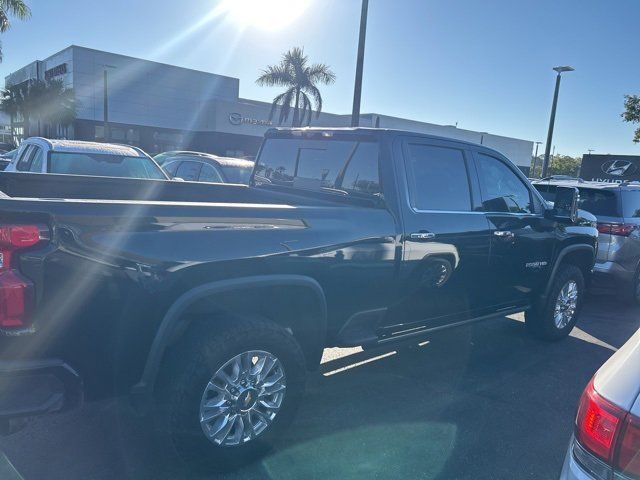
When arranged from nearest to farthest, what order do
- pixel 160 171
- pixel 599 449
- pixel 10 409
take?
pixel 599 449 → pixel 10 409 → pixel 160 171

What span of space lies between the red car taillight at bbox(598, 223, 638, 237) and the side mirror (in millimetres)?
2595

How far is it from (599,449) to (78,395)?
2149 millimetres

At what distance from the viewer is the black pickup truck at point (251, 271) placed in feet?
7.74

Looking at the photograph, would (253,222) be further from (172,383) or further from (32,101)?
(32,101)

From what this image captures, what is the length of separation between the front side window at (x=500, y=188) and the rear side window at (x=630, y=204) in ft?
10.1

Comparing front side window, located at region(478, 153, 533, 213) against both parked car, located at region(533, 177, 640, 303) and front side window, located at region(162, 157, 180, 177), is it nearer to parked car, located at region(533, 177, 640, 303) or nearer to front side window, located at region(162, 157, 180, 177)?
parked car, located at region(533, 177, 640, 303)

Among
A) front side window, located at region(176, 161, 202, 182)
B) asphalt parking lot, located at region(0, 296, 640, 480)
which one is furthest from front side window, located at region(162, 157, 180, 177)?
asphalt parking lot, located at region(0, 296, 640, 480)

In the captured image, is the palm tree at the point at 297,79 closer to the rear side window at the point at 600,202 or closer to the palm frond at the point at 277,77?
the palm frond at the point at 277,77

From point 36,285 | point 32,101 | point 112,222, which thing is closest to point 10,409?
point 36,285

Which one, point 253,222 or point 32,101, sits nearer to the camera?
point 253,222

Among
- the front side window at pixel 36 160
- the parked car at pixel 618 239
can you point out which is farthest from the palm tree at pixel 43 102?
the parked car at pixel 618 239

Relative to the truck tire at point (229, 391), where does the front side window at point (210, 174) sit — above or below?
above

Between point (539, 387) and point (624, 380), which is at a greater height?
point (624, 380)

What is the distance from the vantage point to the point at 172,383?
267 centimetres
